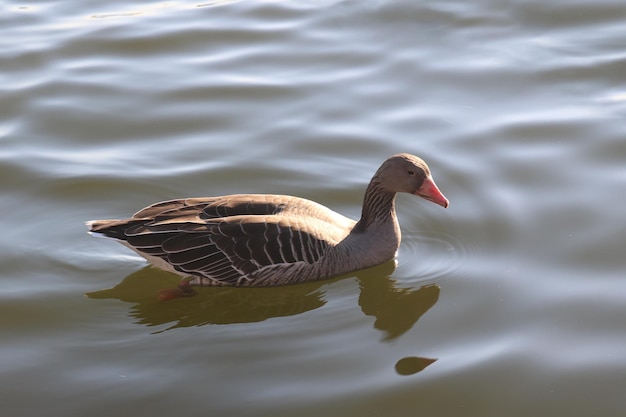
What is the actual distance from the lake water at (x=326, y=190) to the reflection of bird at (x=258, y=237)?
0.18 meters

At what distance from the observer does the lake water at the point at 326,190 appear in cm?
764

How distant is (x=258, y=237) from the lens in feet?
29.6

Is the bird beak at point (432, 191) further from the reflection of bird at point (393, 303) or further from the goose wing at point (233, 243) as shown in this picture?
the goose wing at point (233, 243)

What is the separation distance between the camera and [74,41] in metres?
14.4

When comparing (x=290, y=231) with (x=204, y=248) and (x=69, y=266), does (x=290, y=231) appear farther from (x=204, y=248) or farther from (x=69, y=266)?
(x=69, y=266)

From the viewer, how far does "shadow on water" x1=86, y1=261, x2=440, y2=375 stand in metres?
8.56

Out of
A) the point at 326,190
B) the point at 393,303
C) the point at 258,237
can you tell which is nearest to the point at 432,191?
the point at 393,303

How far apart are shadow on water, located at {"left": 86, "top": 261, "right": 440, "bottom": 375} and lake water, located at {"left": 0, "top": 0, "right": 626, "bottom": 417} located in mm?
26

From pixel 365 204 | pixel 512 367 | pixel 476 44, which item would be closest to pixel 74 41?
pixel 476 44

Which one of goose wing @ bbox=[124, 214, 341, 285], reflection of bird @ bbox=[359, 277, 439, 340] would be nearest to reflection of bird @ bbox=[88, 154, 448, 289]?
goose wing @ bbox=[124, 214, 341, 285]

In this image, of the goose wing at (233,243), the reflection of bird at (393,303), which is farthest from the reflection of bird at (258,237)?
the reflection of bird at (393,303)

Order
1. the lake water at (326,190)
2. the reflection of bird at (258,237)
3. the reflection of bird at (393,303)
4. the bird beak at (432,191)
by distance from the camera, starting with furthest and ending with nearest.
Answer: the bird beak at (432,191) < the reflection of bird at (258,237) < the reflection of bird at (393,303) < the lake water at (326,190)

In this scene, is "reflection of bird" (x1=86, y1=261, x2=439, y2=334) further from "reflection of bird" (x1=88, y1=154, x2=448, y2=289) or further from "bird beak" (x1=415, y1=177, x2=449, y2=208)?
"bird beak" (x1=415, y1=177, x2=449, y2=208)

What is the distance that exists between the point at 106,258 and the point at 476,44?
6535mm
